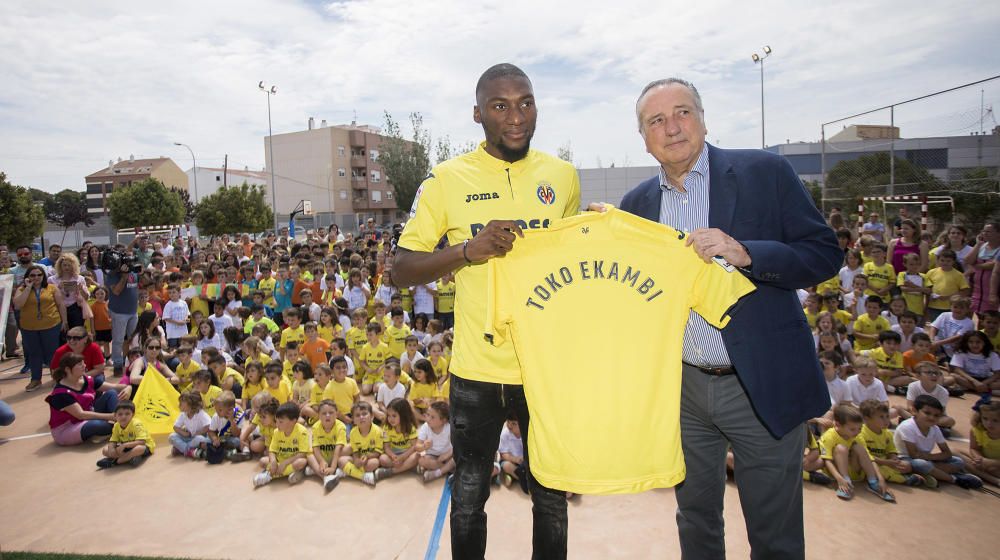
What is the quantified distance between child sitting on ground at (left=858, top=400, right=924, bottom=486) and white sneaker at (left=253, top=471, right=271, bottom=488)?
5793 millimetres

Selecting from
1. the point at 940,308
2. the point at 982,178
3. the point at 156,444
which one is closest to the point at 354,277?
the point at 156,444

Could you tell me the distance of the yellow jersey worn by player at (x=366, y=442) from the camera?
5.89 meters

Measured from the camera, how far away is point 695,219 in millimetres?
2396

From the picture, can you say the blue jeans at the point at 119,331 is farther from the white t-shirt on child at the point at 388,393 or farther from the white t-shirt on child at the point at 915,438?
the white t-shirt on child at the point at 915,438

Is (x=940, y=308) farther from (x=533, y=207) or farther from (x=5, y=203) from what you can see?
(x=5, y=203)

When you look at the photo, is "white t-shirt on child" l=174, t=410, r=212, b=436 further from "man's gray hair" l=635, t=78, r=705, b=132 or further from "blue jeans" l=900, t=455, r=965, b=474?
"blue jeans" l=900, t=455, r=965, b=474

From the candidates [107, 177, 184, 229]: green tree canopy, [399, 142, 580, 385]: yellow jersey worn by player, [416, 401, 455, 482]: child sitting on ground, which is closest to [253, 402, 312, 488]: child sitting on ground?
[416, 401, 455, 482]: child sitting on ground

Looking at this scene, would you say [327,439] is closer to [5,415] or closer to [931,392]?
[5,415]

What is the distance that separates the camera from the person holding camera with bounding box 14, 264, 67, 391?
9.05m

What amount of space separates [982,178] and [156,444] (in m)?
16.6

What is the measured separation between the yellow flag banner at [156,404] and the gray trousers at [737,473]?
7023mm

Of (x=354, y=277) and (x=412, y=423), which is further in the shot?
(x=354, y=277)

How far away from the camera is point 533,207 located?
→ 7.79 ft

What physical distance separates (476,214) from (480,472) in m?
1.10
